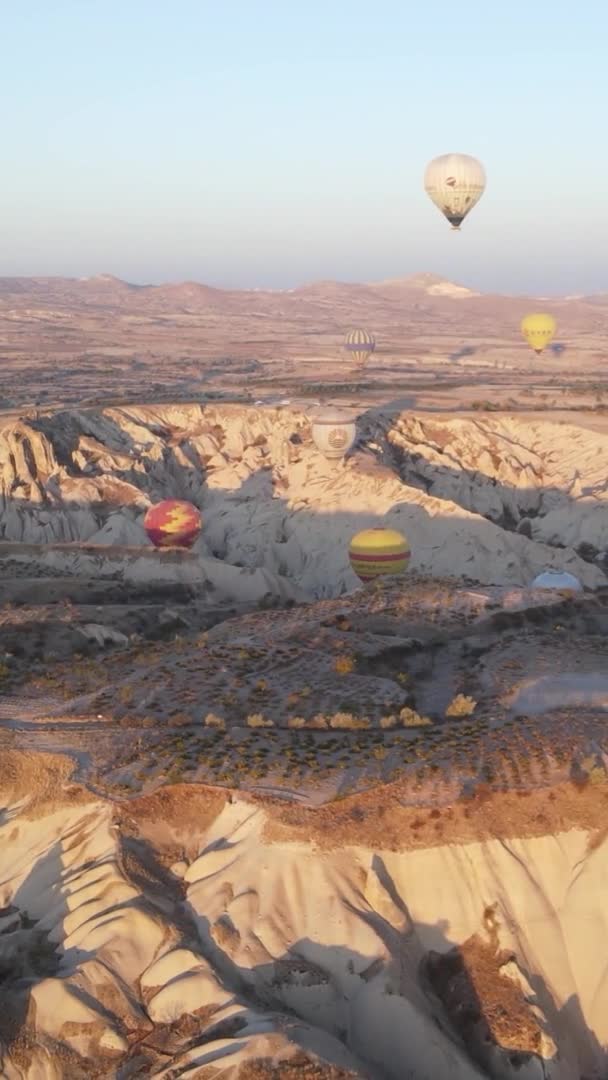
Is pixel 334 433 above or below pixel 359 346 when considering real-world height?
below

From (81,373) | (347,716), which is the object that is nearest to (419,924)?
(347,716)

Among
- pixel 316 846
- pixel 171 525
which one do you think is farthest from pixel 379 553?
pixel 316 846

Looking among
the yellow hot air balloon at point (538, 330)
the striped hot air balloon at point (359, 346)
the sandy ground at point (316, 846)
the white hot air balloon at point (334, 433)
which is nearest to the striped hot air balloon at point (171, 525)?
the white hot air balloon at point (334, 433)

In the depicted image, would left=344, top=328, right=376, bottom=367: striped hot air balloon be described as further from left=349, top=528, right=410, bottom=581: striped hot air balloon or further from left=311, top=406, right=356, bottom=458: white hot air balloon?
left=349, top=528, right=410, bottom=581: striped hot air balloon

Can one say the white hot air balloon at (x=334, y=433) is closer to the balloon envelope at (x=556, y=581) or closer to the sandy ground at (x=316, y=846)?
the balloon envelope at (x=556, y=581)

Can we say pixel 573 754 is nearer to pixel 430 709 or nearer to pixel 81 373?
pixel 430 709

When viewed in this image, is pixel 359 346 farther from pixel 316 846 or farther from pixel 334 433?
pixel 316 846
